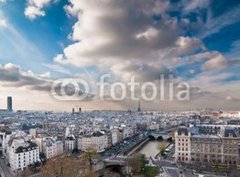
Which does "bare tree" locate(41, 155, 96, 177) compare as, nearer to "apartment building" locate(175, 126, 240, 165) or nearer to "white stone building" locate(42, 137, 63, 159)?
"white stone building" locate(42, 137, 63, 159)

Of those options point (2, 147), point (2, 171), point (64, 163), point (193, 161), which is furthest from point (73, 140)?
point (64, 163)

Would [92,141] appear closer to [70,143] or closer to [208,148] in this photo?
[70,143]

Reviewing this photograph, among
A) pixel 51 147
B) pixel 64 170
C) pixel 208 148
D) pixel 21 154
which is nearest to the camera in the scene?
pixel 64 170

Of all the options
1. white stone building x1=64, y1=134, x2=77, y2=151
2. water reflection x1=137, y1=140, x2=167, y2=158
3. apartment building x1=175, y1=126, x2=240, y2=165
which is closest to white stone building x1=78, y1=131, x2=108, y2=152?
white stone building x1=64, y1=134, x2=77, y2=151

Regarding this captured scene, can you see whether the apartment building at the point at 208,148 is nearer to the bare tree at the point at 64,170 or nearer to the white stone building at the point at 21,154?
the bare tree at the point at 64,170

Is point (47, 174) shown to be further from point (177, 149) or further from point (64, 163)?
point (177, 149)

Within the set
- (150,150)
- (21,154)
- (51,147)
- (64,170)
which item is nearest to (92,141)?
(51,147)

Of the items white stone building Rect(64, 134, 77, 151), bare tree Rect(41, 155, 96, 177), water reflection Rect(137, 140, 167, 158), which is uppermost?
bare tree Rect(41, 155, 96, 177)

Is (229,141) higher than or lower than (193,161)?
higher

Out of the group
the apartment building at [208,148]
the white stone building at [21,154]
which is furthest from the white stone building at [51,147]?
the apartment building at [208,148]

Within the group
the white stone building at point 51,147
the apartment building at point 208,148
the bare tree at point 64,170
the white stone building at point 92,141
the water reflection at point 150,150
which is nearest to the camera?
the bare tree at point 64,170

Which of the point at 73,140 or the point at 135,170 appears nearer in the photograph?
the point at 135,170
